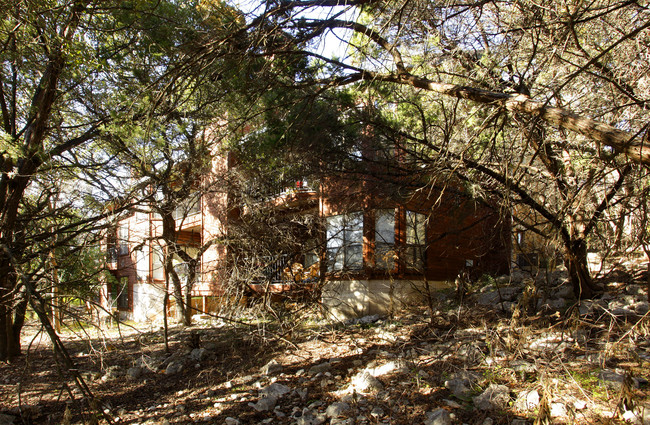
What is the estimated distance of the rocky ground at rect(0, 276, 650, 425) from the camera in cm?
445

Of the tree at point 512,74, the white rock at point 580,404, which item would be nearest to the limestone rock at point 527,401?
the white rock at point 580,404

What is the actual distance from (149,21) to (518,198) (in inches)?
256

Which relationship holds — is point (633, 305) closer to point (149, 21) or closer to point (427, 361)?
point (427, 361)

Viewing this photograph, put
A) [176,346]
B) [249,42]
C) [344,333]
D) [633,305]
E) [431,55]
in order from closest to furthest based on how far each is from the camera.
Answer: [249,42], [431,55], [633,305], [344,333], [176,346]

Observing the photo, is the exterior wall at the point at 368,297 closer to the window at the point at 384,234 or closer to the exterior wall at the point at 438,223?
the exterior wall at the point at 438,223

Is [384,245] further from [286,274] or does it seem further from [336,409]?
[336,409]

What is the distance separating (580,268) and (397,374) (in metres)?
3.93

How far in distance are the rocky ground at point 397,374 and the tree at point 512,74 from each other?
1.03 metres

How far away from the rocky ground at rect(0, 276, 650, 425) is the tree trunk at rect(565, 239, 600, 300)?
34 centimetres

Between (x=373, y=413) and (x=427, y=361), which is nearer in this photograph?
(x=373, y=413)

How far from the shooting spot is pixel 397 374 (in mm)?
6023

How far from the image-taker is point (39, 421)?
6.14 meters

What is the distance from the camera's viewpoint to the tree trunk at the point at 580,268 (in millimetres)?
6988

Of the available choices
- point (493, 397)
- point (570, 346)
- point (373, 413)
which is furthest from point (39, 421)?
point (570, 346)
